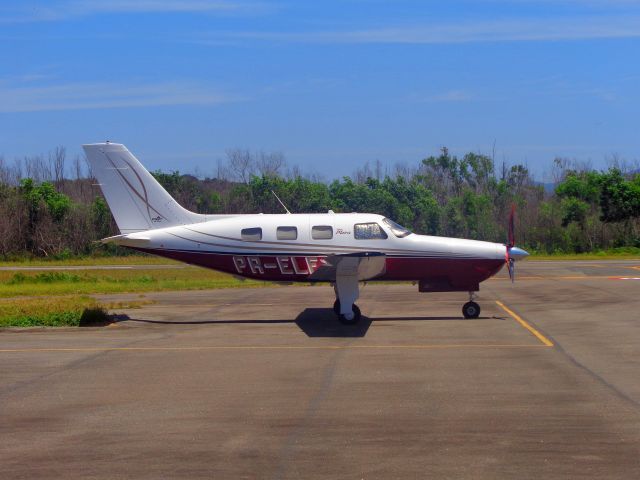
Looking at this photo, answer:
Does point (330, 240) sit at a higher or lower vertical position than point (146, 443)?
higher

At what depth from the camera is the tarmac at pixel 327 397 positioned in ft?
26.8

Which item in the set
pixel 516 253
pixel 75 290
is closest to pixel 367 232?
pixel 516 253

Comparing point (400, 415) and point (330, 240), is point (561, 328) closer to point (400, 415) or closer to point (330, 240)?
point (330, 240)

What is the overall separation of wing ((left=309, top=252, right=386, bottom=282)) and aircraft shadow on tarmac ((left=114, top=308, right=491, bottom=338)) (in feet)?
3.40

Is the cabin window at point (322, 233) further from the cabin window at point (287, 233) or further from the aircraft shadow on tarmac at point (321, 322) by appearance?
the aircraft shadow on tarmac at point (321, 322)

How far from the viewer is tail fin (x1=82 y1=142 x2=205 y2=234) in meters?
20.1

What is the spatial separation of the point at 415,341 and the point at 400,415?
6386 mm

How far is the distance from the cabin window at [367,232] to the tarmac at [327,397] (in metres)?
1.91

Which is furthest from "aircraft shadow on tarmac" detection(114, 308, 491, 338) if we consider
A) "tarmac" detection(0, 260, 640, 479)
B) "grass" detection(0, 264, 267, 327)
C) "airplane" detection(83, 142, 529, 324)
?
"grass" detection(0, 264, 267, 327)

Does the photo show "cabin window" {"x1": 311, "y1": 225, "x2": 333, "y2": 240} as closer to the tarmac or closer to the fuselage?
the fuselage

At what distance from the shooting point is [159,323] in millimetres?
20266

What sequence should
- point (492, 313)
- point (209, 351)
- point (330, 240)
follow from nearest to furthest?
1. point (209, 351)
2. point (330, 240)
3. point (492, 313)

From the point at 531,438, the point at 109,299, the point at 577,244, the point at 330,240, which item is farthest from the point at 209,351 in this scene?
the point at 577,244

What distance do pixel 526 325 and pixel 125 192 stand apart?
931 centimetres
